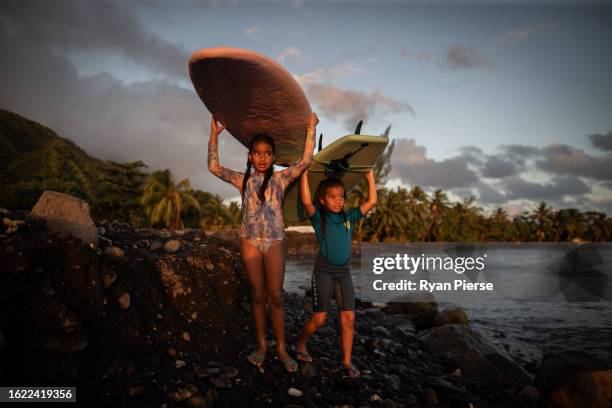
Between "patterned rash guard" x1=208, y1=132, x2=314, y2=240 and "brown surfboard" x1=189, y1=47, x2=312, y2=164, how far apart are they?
318mm

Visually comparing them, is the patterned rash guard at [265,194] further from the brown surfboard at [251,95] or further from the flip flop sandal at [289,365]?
the flip flop sandal at [289,365]

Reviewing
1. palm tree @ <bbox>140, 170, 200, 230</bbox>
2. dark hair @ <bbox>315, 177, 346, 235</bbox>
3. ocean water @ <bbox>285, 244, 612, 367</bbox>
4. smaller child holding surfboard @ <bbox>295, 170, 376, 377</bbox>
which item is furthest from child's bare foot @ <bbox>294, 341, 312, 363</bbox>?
palm tree @ <bbox>140, 170, 200, 230</bbox>

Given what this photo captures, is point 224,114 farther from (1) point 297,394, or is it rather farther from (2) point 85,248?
(1) point 297,394

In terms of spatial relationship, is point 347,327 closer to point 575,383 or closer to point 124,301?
point 124,301

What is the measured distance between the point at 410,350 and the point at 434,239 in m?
62.6

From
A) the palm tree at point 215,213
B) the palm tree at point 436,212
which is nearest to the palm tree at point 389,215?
the palm tree at point 436,212

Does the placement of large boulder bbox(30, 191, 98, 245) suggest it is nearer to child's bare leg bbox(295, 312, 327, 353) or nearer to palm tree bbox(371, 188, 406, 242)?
child's bare leg bbox(295, 312, 327, 353)

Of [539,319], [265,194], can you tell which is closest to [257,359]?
[265,194]

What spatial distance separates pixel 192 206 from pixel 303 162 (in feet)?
148

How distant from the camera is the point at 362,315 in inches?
322

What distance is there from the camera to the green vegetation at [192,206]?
110 ft

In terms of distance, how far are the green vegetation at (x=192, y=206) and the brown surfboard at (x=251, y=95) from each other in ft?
28.5

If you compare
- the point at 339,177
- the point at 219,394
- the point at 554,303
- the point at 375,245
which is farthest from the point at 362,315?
the point at 375,245

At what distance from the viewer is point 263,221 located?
3434 mm
